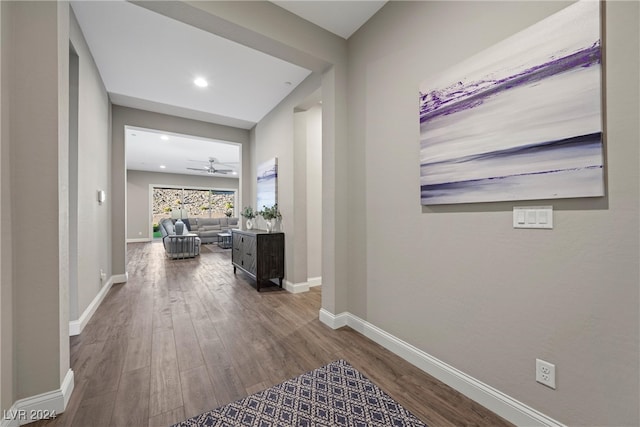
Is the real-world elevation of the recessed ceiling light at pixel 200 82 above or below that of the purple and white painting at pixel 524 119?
above

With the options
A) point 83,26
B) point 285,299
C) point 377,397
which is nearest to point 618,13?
point 377,397

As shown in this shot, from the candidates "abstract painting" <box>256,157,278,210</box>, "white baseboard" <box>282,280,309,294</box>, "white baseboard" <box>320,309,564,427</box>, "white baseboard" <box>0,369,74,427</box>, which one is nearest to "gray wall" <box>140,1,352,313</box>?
"white baseboard" <box>320,309,564,427</box>

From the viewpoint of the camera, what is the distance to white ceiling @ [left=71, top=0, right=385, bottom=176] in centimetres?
219

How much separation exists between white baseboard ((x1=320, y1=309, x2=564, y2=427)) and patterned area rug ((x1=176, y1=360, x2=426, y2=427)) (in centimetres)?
40

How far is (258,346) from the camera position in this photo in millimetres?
2121

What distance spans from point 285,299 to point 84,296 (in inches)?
81.5

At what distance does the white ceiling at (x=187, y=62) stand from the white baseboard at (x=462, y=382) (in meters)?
2.75

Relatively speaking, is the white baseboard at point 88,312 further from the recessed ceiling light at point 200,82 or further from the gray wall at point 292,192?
the recessed ceiling light at point 200,82

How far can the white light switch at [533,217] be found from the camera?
122 cm

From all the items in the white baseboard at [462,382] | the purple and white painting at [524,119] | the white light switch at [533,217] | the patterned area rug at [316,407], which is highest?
the purple and white painting at [524,119]

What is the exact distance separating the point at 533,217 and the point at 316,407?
154 centimetres

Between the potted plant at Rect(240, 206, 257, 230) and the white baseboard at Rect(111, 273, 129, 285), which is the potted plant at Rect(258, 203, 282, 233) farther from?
the white baseboard at Rect(111, 273, 129, 285)

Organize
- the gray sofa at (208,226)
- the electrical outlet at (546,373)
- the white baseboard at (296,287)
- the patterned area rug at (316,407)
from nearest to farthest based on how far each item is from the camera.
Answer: the electrical outlet at (546,373) < the patterned area rug at (316,407) < the white baseboard at (296,287) < the gray sofa at (208,226)

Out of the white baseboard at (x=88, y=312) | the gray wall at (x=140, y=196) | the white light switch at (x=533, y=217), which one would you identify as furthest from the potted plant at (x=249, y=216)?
the gray wall at (x=140, y=196)
